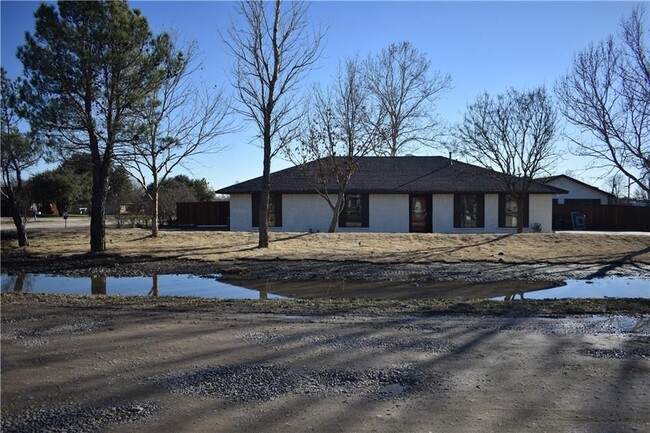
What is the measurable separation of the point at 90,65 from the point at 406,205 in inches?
721

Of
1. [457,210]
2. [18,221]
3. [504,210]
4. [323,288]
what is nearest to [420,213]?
[457,210]

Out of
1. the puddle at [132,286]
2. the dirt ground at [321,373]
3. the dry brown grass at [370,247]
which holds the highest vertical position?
the dry brown grass at [370,247]

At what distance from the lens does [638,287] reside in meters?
12.6

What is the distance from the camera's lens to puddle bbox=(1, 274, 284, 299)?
37.5ft

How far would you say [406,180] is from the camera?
1209 inches

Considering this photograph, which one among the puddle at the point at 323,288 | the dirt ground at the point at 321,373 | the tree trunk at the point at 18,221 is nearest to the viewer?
the dirt ground at the point at 321,373

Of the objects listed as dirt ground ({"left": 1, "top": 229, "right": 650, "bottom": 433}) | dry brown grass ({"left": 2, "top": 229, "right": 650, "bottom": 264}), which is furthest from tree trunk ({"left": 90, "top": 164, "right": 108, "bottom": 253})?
dirt ground ({"left": 1, "top": 229, "right": 650, "bottom": 433})

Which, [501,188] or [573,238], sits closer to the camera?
[573,238]

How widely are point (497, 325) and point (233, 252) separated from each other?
498 inches

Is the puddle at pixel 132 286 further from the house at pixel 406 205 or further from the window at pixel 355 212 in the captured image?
the window at pixel 355 212

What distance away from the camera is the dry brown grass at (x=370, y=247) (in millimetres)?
17609

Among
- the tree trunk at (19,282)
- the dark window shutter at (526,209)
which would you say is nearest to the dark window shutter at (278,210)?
the dark window shutter at (526,209)

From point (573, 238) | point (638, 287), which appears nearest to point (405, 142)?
point (573, 238)

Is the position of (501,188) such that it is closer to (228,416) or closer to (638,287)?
(638,287)
